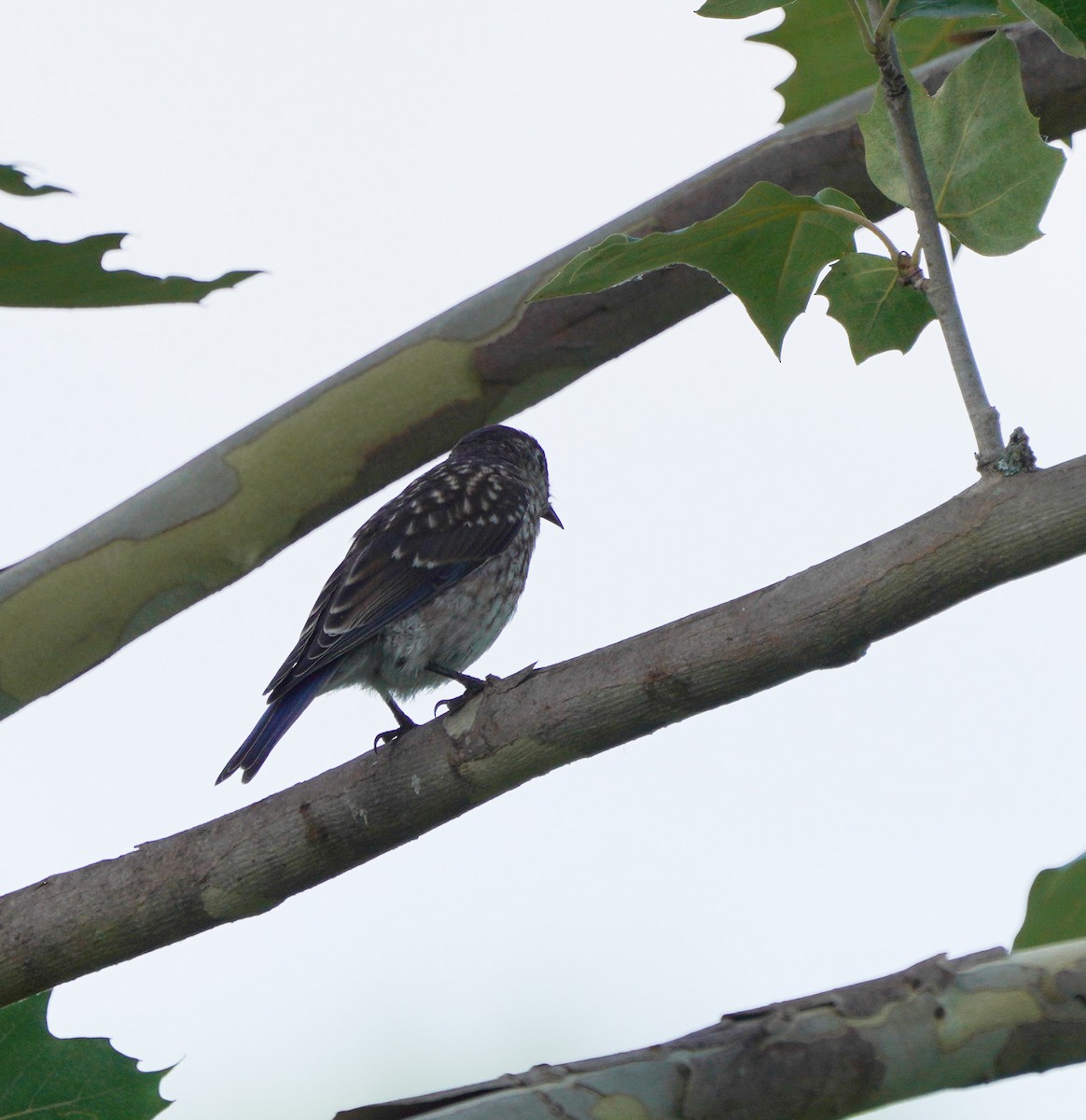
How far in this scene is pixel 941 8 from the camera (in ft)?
6.31

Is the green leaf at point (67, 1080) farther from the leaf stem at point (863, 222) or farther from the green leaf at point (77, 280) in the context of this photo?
the leaf stem at point (863, 222)

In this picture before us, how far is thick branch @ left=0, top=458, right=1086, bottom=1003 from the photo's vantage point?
6.28 ft

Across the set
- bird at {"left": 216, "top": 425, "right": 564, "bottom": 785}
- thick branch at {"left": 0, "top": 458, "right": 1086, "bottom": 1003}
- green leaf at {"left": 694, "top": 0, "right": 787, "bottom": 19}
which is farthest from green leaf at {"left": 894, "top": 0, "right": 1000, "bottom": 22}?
bird at {"left": 216, "top": 425, "right": 564, "bottom": 785}

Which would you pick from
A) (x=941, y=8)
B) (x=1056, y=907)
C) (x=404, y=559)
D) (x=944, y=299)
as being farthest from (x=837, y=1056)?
(x=404, y=559)

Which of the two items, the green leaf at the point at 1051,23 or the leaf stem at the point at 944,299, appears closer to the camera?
the green leaf at the point at 1051,23

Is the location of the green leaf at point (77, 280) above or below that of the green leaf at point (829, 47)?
below

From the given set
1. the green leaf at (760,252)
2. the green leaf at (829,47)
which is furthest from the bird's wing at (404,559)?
the green leaf at (760,252)

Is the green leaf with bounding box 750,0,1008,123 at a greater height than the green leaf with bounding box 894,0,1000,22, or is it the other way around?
the green leaf with bounding box 750,0,1008,123

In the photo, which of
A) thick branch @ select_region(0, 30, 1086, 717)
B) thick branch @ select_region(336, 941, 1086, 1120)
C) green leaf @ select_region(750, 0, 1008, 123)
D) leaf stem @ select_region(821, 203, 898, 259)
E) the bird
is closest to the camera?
thick branch @ select_region(336, 941, 1086, 1120)

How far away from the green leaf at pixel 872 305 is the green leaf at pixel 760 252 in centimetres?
3

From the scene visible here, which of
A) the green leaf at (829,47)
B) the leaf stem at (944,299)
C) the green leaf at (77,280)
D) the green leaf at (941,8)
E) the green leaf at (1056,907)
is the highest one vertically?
the green leaf at (829,47)

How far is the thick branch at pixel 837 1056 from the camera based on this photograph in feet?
5.47

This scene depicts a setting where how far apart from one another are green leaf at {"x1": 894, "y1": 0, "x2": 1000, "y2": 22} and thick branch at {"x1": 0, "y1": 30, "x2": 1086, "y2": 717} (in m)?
1.15

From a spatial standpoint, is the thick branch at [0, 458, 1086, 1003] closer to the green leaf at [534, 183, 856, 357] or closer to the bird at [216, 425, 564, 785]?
the green leaf at [534, 183, 856, 357]
